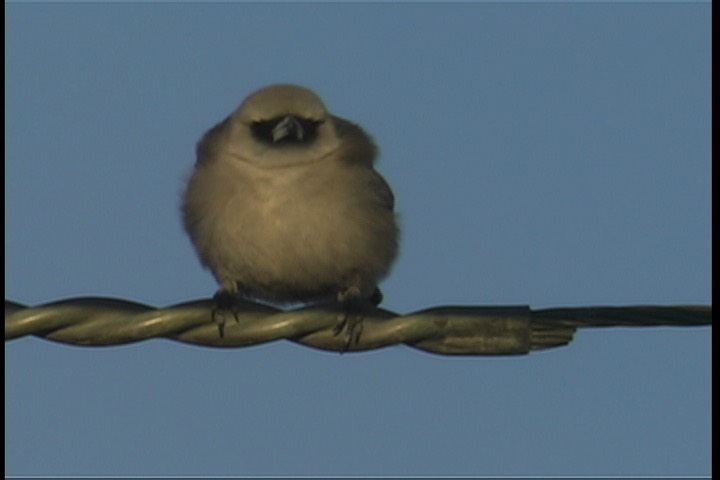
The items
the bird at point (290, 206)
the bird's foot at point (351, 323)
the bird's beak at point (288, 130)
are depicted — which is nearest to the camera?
the bird's foot at point (351, 323)

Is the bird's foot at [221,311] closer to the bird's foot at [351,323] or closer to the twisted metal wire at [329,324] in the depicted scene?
the twisted metal wire at [329,324]

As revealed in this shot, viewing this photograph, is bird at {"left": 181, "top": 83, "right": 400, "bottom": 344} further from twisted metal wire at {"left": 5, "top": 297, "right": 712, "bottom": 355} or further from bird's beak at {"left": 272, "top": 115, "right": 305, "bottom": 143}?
twisted metal wire at {"left": 5, "top": 297, "right": 712, "bottom": 355}

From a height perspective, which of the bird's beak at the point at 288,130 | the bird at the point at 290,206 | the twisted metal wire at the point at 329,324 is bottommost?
the twisted metal wire at the point at 329,324

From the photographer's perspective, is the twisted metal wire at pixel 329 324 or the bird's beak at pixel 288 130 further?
the bird's beak at pixel 288 130

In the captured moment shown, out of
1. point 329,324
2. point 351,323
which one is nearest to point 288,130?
point 329,324

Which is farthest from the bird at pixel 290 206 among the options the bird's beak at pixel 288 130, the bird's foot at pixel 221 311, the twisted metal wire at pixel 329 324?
the twisted metal wire at pixel 329 324

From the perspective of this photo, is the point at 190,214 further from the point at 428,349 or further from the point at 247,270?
the point at 428,349
